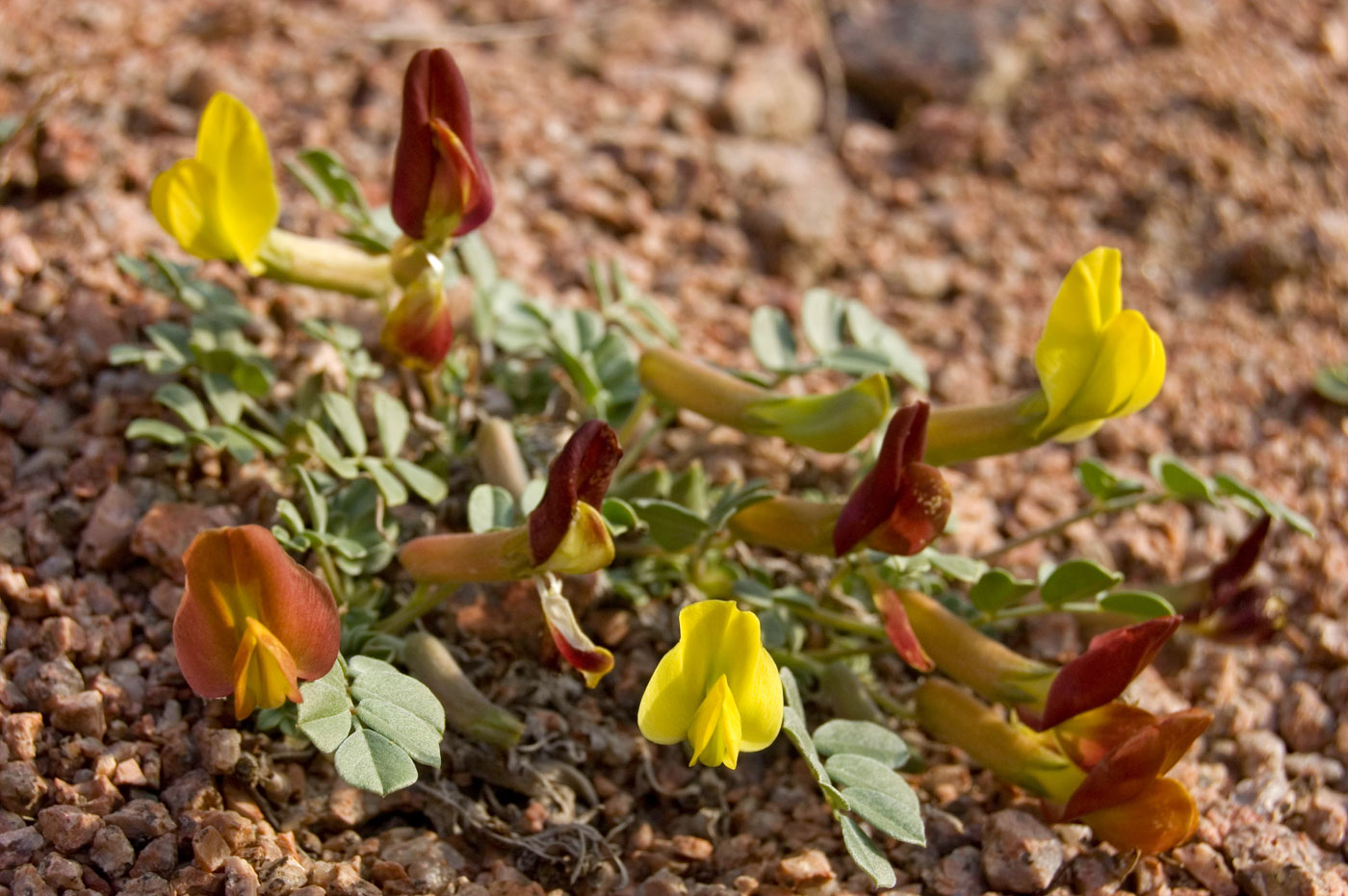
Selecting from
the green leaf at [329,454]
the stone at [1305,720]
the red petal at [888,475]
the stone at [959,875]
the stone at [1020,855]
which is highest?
the red petal at [888,475]

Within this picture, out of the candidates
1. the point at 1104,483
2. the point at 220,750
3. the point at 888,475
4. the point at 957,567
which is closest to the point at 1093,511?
the point at 1104,483

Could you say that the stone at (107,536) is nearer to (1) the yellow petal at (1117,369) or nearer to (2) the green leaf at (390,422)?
(2) the green leaf at (390,422)

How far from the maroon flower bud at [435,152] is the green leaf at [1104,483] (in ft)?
4.04

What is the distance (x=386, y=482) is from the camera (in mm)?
2154

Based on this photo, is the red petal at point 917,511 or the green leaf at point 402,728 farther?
the red petal at point 917,511

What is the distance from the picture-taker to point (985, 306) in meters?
3.33

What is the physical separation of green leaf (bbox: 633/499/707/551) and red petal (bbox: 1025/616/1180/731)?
62 cm

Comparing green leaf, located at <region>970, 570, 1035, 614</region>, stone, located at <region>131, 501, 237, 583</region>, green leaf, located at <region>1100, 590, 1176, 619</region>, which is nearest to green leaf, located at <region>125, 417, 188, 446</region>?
stone, located at <region>131, 501, 237, 583</region>

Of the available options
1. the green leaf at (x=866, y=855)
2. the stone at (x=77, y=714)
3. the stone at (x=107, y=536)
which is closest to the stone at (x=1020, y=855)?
the green leaf at (x=866, y=855)

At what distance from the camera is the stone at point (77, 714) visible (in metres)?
1.94

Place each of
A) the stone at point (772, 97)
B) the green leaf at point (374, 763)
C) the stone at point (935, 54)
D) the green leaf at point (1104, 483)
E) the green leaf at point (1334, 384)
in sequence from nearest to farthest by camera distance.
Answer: the green leaf at point (374, 763) < the green leaf at point (1104, 483) < the green leaf at point (1334, 384) < the stone at point (772, 97) < the stone at point (935, 54)

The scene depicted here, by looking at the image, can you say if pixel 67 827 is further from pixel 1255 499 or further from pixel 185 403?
pixel 1255 499

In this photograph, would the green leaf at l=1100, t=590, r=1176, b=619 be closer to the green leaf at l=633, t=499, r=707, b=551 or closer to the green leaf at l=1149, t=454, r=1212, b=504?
the green leaf at l=1149, t=454, r=1212, b=504

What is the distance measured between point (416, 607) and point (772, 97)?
2.20 metres
